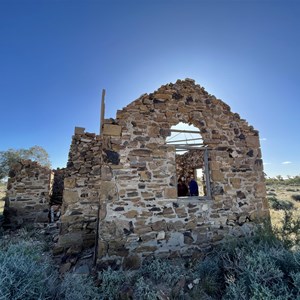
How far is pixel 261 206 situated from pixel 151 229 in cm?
341

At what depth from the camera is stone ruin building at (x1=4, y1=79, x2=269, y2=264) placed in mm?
4301

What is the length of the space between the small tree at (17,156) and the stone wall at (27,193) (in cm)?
1404

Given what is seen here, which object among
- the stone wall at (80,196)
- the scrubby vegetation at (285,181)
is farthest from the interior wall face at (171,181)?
the scrubby vegetation at (285,181)

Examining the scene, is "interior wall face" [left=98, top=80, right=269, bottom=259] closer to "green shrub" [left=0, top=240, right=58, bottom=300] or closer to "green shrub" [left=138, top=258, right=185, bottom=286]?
"green shrub" [left=138, top=258, right=185, bottom=286]

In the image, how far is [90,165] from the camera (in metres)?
6.17

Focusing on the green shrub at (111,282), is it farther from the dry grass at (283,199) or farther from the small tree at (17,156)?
the small tree at (17,156)

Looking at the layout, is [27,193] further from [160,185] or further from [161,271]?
[161,271]

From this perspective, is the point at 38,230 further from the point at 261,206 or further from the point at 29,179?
the point at 261,206

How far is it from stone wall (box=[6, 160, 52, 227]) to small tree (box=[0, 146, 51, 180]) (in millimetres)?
14038

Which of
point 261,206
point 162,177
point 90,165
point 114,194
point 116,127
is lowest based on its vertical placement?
point 261,206

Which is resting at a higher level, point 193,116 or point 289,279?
point 193,116

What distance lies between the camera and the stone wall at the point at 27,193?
8352 mm

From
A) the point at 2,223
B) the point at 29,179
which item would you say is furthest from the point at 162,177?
the point at 2,223

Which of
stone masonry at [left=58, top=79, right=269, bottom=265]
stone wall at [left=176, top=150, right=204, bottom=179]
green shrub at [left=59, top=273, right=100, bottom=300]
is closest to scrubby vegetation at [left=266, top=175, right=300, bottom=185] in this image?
stone wall at [left=176, top=150, right=204, bottom=179]
